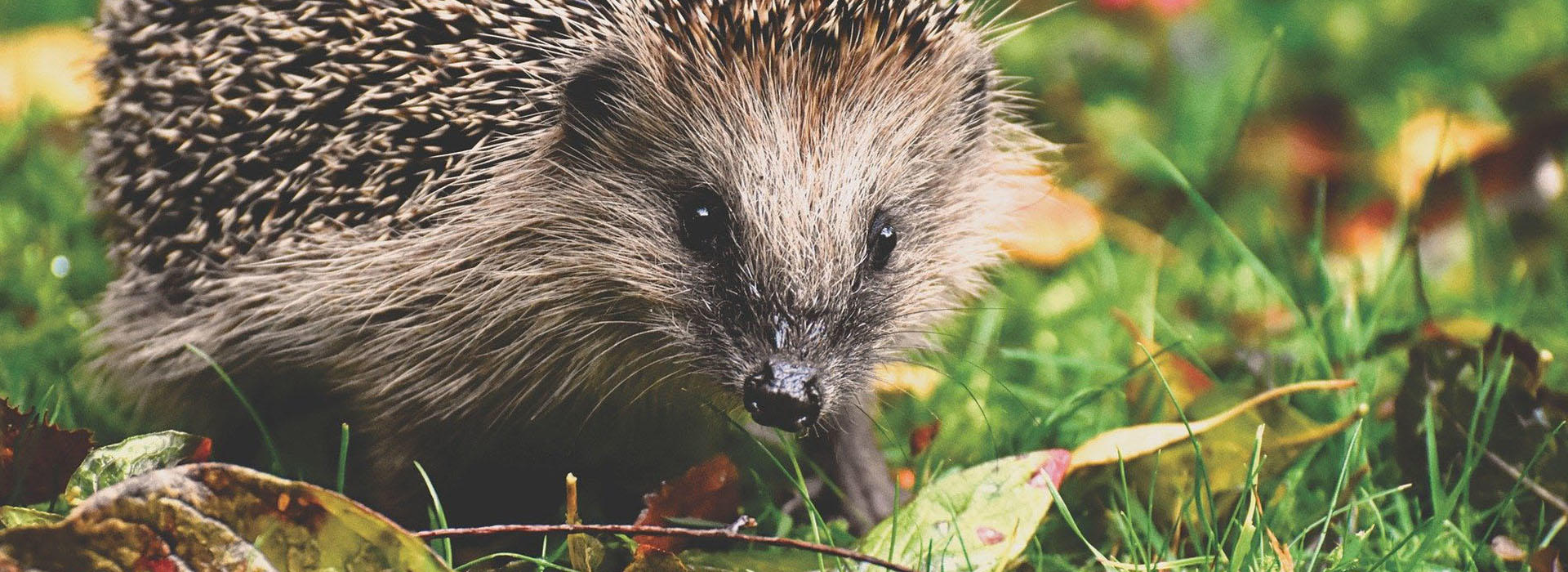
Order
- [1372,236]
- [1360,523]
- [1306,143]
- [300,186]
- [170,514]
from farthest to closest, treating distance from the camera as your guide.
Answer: [1306,143] → [1372,236] → [300,186] → [1360,523] → [170,514]

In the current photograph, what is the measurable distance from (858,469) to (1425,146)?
7.65 feet

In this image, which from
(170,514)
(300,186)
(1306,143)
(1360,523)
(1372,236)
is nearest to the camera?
(170,514)

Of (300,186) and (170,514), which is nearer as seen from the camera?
(170,514)

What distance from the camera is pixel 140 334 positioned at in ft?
8.98

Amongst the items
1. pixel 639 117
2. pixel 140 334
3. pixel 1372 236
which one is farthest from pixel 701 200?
pixel 1372 236

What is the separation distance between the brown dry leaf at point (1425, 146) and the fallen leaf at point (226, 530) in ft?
9.99

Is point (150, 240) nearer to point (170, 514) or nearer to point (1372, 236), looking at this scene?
point (170, 514)

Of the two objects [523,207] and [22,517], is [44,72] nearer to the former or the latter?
[523,207]

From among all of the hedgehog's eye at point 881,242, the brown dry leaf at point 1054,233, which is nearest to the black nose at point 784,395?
the hedgehog's eye at point 881,242

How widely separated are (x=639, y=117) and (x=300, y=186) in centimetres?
65

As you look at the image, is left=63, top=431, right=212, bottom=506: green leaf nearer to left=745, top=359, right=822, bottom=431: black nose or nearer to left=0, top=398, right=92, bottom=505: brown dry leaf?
left=0, top=398, right=92, bottom=505: brown dry leaf

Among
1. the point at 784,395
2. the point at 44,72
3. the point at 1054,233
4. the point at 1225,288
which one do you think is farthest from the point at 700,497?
the point at 44,72

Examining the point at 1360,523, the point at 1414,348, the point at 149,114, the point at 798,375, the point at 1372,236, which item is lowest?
the point at 1372,236

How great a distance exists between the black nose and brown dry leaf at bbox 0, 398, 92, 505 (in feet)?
3.33
